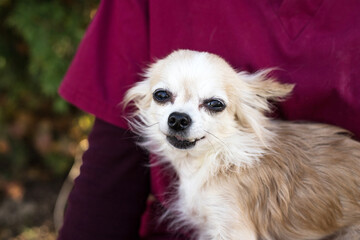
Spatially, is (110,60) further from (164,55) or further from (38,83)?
(38,83)

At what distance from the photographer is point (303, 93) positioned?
1307 mm

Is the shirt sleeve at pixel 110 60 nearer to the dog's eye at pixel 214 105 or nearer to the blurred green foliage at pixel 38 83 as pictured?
the dog's eye at pixel 214 105

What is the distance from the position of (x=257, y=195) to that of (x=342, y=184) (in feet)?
0.88

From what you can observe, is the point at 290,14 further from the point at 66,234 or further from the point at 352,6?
the point at 66,234

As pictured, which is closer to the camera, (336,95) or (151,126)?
(336,95)

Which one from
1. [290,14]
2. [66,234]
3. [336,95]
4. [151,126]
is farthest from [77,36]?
[336,95]

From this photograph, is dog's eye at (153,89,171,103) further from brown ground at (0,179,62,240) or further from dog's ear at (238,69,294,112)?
brown ground at (0,179,62,240)

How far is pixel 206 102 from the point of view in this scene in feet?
4.27

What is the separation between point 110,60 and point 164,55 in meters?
0.20

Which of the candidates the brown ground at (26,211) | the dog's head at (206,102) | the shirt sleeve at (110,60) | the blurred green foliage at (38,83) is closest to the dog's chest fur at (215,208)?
the dog's head at (206,102)

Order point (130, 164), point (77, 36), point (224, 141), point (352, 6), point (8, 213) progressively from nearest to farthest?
1. point (352, 6)
2. point (224, 141)
3. point (130, 164)
4. point (77, 36)
5. point (8, 213)

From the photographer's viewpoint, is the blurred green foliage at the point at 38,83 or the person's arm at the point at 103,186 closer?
the person's arm at the point at 103,186

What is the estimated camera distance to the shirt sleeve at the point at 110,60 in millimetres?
1417

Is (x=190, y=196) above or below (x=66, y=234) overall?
above
